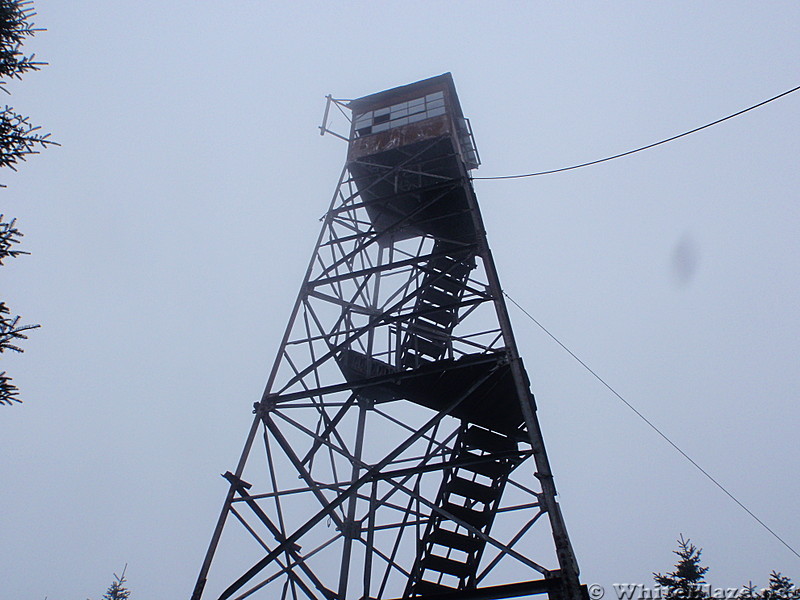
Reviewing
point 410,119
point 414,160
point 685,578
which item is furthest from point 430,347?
point 685,578

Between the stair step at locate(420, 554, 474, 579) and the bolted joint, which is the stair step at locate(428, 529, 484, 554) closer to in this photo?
the stair step at locate(420, 554, 474, 579)

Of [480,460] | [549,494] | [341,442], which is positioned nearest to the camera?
[549,494]

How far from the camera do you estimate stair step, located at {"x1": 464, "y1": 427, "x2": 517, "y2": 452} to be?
8.24 meters

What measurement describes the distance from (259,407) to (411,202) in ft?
19.2

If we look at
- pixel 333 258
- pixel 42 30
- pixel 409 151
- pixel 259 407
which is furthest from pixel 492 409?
pixel 42 30

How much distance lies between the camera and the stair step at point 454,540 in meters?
7.45

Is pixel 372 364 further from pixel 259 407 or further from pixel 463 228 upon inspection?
pixel 463 228

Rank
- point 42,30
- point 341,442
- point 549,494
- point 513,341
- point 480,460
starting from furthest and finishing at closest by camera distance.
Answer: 1. point 341,442
2. point 42,30
3. point 513,341
4. point 480,460
5. point 549,494

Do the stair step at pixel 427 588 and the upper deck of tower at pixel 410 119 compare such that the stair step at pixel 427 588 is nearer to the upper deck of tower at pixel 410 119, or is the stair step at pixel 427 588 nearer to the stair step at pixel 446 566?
the stair step at pixel 446 566

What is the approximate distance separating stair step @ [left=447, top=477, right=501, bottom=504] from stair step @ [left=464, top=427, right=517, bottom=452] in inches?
26.7

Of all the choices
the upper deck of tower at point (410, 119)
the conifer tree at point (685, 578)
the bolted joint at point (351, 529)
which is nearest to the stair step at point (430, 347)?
the bolted joint at point (351, 529)

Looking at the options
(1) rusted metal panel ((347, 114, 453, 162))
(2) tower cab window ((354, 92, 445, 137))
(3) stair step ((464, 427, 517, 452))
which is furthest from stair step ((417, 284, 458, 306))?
(2) tower cab window ((354, 92, 445, 137))

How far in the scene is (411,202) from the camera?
1172 cm

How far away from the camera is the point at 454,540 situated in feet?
24.6
